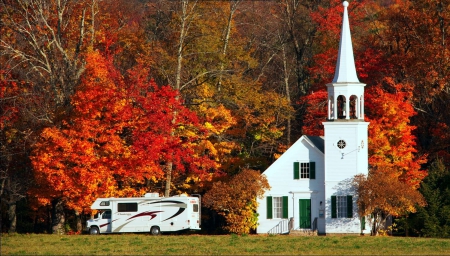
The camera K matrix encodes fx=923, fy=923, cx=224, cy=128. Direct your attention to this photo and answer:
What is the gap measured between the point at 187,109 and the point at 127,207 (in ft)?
23.3

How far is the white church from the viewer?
5044 cm

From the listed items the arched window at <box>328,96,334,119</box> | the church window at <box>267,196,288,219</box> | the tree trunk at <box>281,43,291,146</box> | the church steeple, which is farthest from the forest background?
the arched window at <box>328,96,334,119</box>

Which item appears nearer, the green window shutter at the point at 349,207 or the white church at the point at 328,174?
the green window shutter at the point at 349,207

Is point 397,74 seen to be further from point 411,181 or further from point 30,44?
point 30,44

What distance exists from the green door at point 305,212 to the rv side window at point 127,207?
9182mm

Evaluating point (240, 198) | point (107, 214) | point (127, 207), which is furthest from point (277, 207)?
point (107, 214)

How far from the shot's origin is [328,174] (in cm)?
5078

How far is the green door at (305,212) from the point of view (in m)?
51.2

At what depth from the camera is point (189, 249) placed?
37812mm

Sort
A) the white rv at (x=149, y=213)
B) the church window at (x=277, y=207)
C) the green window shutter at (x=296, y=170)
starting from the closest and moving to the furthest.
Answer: the white rv at (x=149, y=213)
the church window at (x=277, y=207)
the green window shutter at (x=296, y=170)

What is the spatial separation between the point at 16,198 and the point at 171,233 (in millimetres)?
12532

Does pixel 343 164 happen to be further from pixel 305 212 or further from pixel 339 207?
pixel 305 212

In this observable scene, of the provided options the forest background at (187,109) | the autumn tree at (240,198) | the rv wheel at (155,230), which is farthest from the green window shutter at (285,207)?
the rv wheel at (155,230)

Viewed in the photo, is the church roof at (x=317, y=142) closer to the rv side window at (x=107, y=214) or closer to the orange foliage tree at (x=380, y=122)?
the orange foliage tree at (x=380, y=122)
